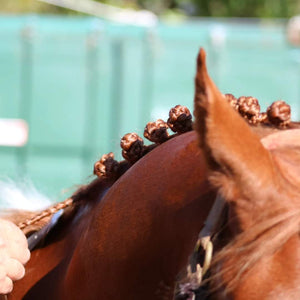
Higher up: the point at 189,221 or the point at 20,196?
the point at 189,221

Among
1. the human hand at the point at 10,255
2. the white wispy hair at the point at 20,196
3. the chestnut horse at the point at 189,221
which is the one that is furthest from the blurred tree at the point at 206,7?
the human hand at the point at 10,255

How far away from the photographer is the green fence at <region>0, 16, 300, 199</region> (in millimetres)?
5508

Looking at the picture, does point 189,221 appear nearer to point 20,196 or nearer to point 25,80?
point 20,196

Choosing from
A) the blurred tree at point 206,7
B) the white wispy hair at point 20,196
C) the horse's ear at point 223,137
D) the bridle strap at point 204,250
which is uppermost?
the blurred tree at point 206,7

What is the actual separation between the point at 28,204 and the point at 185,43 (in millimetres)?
3892

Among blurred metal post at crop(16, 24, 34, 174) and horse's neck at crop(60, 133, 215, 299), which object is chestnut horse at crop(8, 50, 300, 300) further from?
blurred metal post at crop(16, 24, 34, 174)

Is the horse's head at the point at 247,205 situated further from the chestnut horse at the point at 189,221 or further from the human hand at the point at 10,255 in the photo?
the human hand at the point at 10,255

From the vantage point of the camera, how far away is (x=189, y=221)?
112 centimetres

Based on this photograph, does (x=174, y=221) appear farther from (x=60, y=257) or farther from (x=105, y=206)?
(x=60, y=257)

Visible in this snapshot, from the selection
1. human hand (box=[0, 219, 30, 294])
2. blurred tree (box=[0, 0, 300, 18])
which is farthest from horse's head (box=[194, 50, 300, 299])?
blurred tree (box=[0, 0, 300, 18])

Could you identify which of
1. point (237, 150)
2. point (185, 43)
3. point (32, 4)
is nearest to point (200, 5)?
point (32, 4)

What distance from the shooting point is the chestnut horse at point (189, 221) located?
937 mm

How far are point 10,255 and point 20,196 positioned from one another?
0.60 metres

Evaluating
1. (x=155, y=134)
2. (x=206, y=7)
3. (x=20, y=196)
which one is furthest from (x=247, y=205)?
(x=206, y=7)
